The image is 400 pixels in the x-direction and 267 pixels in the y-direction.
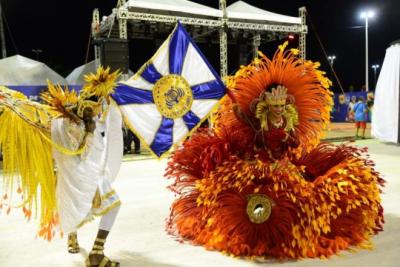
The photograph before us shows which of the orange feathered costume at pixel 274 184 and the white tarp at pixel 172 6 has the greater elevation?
the white tarp at pixel 172 6

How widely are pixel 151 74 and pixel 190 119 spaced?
0.62 meters

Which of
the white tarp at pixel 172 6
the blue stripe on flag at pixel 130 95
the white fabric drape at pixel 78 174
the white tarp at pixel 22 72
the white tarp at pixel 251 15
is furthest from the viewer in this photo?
the white tarp at pixel 251 15

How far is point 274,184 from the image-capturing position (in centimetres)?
325

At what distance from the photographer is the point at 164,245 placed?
142 inches

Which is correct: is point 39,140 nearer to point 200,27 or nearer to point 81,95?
point 81,95

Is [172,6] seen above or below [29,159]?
above

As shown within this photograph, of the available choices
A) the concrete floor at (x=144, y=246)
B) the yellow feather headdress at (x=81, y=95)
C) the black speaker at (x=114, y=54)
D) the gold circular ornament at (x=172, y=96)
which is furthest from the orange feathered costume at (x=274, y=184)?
the black speaker at (x=114, y=54)

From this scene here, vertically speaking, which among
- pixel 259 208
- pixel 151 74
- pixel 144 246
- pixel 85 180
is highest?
pixel 151 74

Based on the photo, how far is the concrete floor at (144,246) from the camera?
3141 mm

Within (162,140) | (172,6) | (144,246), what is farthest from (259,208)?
(172,6)

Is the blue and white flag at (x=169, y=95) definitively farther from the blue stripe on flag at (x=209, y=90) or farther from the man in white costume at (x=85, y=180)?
the man in white costume at (x=85, y=180)

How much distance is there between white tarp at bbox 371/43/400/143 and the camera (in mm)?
11266

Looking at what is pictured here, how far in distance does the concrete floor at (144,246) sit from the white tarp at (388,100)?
6.57 metres

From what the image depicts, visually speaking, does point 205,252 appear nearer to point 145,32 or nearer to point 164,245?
point 164,245
